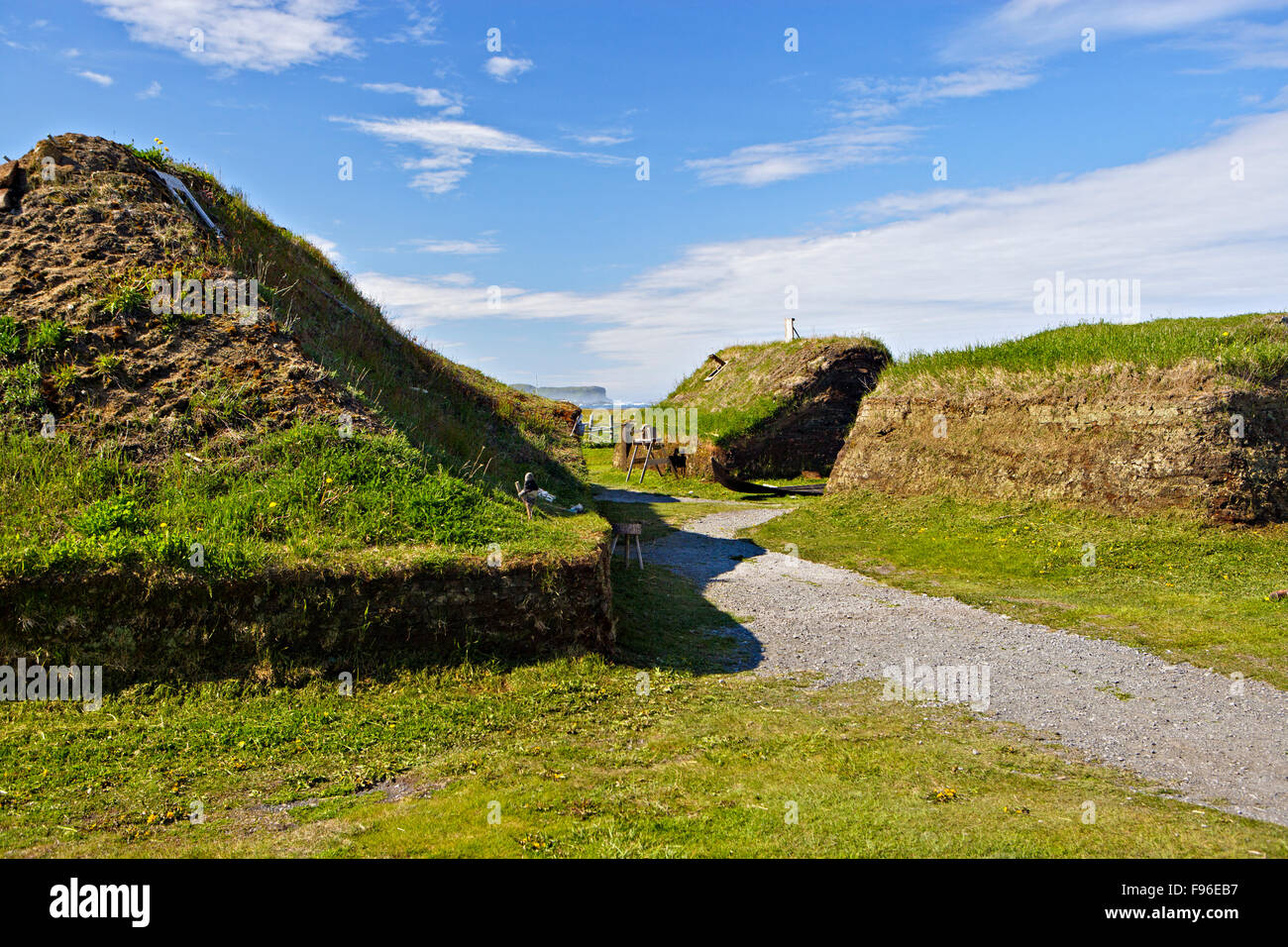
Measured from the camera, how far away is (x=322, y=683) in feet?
26.8

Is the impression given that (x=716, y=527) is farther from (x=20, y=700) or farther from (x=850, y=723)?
(x=20, y=700)

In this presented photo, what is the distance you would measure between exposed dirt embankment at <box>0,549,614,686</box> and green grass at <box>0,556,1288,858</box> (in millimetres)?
288

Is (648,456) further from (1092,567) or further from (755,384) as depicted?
(1092,567)

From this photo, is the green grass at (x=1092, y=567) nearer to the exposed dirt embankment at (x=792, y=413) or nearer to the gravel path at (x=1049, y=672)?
the gravel path at (x=1049, y=672)

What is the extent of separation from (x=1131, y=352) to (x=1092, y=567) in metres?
5.47

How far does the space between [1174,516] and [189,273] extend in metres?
17.3

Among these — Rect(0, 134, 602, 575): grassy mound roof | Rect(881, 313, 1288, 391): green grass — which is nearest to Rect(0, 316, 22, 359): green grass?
Rect(0, 134, 602, 575): grassy mound roof

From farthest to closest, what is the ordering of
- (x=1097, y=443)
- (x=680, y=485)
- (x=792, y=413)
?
(x=792, y=413)
(x=680, y=485)
(x=1097, y=443)

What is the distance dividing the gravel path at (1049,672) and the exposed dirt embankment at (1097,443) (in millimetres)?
5636

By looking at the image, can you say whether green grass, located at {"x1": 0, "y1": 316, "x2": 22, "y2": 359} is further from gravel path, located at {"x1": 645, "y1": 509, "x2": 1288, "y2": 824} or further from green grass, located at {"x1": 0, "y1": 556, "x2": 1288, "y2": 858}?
gravel path, located at {"x1": 645, "y1": 509, "x2": 1288, "y2": 824}

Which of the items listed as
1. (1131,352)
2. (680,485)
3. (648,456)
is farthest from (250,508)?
(648,456)

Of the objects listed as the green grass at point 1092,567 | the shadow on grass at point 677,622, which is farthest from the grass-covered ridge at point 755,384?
the shadow on grass at point 677,622

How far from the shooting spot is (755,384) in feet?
113
